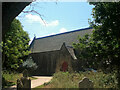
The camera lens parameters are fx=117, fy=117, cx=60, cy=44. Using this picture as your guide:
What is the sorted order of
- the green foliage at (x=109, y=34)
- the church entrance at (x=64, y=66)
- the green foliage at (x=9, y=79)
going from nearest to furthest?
1. the green foliage at (x=109, y=34)
2. the green foliage at (x=9, y=79)
3. the church entrance at (x=64, y=66)

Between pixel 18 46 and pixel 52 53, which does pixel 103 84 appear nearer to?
pixel 18 46

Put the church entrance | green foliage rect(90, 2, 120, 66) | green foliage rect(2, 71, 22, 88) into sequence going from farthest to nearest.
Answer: the church entrance < green foliage rect(2, 71, 22, 88) < green foliage rect(90, 2, 120, 66)

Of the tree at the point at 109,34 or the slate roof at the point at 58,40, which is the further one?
the slate roof at the point at 58,40

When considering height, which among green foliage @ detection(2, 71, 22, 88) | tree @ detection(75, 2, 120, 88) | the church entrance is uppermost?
tree @ detection(75, 2, 120, 88)

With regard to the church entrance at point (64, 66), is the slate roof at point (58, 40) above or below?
above

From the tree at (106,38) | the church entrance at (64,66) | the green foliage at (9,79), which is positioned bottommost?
the green foliage at (9,79)

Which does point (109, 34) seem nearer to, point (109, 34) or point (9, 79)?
point (109, 34)

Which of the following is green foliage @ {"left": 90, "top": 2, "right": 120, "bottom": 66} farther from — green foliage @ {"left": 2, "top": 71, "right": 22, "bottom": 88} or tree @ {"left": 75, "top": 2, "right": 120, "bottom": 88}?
green foliage @ {"left": 2, "top": 71, "right": 22, "bottom": 88}

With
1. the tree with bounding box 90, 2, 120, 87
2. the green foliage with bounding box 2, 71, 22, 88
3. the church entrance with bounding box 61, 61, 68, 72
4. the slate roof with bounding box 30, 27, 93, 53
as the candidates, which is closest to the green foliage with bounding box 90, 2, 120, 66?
the tree with bounding box 90, 2, 120, 87

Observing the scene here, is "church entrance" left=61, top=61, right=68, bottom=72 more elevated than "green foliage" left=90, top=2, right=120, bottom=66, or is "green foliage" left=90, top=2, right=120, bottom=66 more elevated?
"green foliage" left=90, top=2, right=120, bottom=66

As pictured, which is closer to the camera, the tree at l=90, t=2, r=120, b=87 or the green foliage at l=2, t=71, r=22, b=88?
the tree at l=90, t=2, r=120, b=87

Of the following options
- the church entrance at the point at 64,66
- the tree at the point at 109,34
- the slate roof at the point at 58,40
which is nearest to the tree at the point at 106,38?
the tree at the point at 109,34

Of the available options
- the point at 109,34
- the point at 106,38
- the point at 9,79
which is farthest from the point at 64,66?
the point at 109,34

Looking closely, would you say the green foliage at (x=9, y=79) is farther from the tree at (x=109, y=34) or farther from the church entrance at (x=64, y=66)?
the tree at (x=109, y=34)
